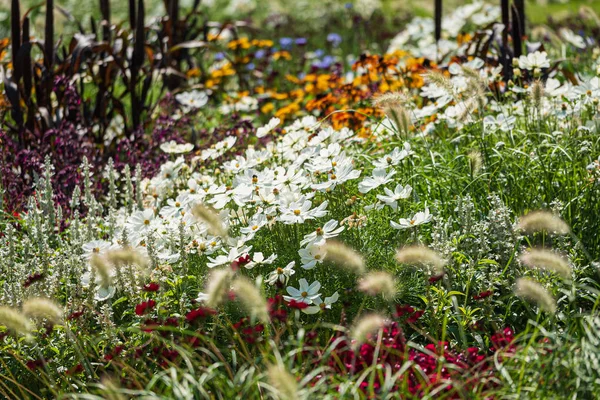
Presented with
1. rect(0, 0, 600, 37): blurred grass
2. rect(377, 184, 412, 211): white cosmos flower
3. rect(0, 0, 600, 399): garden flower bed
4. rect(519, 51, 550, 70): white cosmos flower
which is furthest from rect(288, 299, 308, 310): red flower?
rect(0, 0, 600, 37): blurred grass

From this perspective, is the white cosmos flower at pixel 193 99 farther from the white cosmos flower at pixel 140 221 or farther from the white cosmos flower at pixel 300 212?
the white cosmos flower at pixel 300 212

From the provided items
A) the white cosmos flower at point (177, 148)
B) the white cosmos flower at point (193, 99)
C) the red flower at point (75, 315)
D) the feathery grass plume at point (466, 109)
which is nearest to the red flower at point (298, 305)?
the red flower at point (75, 315)

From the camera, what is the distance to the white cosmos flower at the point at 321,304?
111 inches

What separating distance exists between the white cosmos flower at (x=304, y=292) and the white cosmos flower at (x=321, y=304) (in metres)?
0.03

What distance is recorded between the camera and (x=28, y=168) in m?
4.52

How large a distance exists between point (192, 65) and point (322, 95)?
1.85 meters

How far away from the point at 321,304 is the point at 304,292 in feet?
0.26

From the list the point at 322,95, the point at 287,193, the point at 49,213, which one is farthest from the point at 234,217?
the point at 322,95

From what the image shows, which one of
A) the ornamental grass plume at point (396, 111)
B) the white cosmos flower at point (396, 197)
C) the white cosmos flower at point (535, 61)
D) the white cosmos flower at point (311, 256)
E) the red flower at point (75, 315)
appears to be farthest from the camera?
the white cosmos flower at point (535, 61)

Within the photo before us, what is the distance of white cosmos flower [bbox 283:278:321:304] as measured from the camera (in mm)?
2871

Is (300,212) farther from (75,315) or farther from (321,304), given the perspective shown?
(75,315)

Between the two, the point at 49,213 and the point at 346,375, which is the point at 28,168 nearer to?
the point at 49,213

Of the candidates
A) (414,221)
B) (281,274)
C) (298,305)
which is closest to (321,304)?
(281,274)

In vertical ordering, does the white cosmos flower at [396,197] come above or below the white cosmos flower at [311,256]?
above
